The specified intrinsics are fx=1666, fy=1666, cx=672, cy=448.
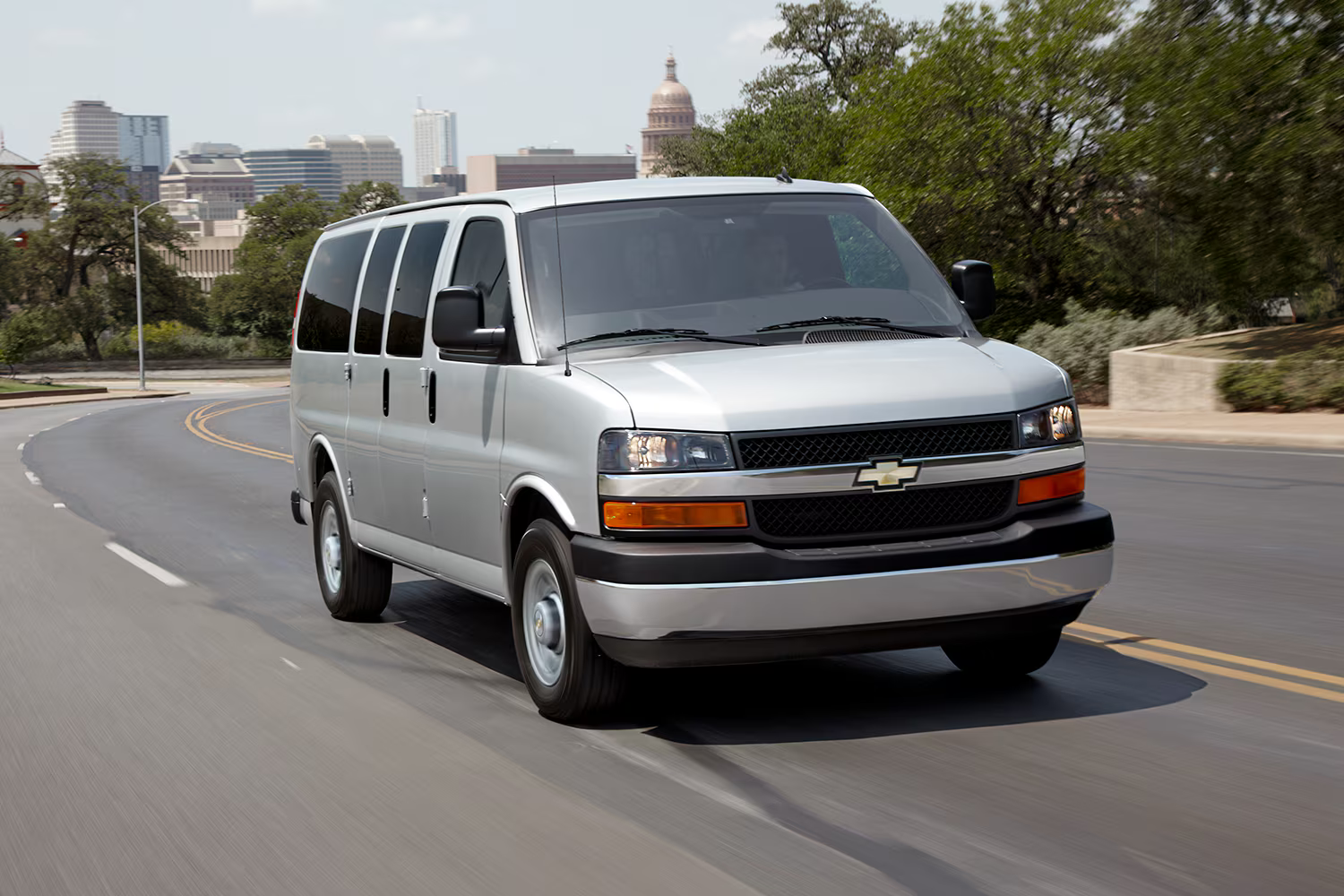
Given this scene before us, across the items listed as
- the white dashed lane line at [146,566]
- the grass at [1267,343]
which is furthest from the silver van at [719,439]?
the grass at [1267,343]

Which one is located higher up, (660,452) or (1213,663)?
(660,452)

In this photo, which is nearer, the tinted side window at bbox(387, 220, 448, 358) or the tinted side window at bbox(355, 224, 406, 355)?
the tinted side window at bbox(387, 220, 448, 358)

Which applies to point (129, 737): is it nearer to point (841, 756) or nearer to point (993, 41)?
point (841, 756)

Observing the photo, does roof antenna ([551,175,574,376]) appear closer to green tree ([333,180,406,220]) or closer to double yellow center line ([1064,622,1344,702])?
double yellow center line ([1064,622,1344,702])

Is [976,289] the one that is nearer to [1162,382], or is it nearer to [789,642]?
[789,642]

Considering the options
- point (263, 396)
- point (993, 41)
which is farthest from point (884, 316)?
point (263, 396)

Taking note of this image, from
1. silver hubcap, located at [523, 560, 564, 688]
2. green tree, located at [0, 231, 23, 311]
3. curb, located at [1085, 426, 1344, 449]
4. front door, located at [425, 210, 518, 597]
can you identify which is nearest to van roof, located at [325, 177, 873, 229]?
front door, located at [425, 210, 518, 597]

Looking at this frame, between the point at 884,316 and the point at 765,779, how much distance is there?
2179 millimetres

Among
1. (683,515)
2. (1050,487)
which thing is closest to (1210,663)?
(1050,487)

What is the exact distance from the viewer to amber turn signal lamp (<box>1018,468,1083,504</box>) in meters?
6.08

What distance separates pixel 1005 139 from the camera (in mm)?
35188

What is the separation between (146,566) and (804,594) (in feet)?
25.8

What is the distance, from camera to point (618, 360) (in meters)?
6.39

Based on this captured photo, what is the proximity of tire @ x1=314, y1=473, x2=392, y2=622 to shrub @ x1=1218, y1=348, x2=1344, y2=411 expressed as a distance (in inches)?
634
